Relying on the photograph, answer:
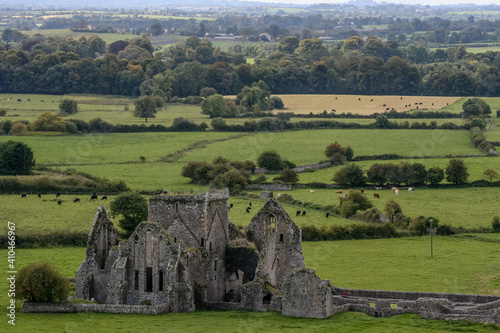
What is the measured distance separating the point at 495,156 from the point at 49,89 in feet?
318

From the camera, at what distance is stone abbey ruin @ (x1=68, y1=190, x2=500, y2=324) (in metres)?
48.3

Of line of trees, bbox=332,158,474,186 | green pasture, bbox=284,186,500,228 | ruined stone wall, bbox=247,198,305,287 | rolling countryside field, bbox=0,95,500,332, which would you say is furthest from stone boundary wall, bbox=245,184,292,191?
ruined stone wall, bbox=247,198,305,287

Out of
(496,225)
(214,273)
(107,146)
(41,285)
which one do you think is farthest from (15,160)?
(41,285)

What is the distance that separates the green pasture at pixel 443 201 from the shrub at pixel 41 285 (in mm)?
42263

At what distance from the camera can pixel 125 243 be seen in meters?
51.9

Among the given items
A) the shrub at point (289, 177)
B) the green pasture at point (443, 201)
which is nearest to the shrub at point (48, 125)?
the shrub at point (289, 177)

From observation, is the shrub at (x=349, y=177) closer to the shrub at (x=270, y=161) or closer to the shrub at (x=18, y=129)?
the shrub at (x=270, y=161)

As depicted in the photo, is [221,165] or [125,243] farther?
[221,165]

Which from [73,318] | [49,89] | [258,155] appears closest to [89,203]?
[258,155]

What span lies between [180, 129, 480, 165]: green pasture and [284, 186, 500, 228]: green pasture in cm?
1706

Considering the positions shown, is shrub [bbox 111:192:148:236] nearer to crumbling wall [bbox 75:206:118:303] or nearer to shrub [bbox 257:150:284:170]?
crumbling wall [bbox 75:206:118:303]

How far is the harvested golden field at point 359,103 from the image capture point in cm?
16512

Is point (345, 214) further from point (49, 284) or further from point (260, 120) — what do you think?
Result: point (260, 120)

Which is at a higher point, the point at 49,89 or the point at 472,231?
the point at 49,89
